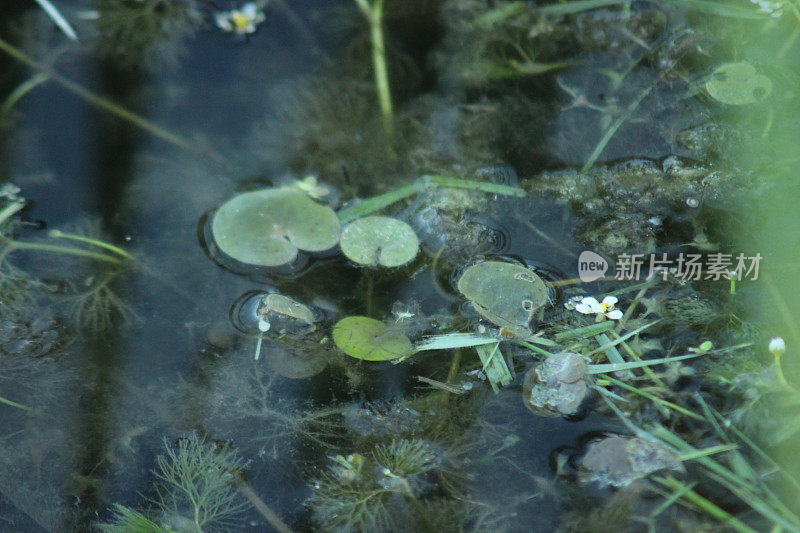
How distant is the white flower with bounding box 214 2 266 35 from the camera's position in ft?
9.95

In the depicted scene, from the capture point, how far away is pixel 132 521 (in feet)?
6.07

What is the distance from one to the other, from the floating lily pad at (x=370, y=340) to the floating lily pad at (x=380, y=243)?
25 centimetres

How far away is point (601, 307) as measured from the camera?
210 cm

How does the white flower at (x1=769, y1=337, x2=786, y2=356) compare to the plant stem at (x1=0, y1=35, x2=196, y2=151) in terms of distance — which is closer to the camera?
the white flower at (x1=769, y1=337, x2=786, y2=356)

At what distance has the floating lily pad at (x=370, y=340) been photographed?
2.11 m

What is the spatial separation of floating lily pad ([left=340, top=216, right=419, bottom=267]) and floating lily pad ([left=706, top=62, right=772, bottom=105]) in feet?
4.72

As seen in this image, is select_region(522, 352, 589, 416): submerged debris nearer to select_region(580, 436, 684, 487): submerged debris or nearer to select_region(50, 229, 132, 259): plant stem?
select_region(580, 436, 684, 487): submerged debris

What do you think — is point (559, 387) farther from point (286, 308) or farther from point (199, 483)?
point (199, 483)

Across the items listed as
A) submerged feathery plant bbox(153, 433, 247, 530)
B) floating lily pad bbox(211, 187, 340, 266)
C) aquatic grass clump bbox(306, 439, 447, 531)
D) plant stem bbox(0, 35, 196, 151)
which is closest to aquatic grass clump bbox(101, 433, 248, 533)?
submerged feathery plant bbox(153, 433, 247, 530)

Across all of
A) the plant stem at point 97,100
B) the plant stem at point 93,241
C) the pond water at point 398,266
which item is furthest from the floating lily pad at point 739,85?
the plant stem at point 93,241

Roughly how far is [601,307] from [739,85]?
4.16 ft

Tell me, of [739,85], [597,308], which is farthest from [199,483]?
[739,85]

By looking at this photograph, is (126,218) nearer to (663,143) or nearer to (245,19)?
(245,19)

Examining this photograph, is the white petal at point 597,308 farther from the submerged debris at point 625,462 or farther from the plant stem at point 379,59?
the plant stem at point 379,59
